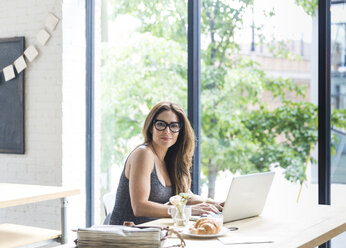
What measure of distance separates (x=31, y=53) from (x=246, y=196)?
2542mm

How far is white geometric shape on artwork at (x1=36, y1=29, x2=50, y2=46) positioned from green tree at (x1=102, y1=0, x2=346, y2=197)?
49cm

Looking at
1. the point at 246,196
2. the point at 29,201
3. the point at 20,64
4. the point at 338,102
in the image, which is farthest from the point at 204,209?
the point at 20,64

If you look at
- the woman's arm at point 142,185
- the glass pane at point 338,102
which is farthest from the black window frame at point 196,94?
the woman's arm at point 142,185

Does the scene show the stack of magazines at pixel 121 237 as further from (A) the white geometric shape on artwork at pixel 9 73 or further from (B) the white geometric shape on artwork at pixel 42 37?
(A) the white geometric shape on artwork at pixel 9 73

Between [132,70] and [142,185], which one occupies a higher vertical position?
[132,70]

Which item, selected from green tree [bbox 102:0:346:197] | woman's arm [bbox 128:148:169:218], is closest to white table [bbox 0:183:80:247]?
woman's arm [bbox 128:148:169:218]

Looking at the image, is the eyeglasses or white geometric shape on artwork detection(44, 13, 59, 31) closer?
the eyeglasses

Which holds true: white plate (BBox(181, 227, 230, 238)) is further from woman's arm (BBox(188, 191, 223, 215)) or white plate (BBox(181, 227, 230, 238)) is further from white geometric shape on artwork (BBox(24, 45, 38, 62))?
white geometric shape on artwork (BBox(24, 45, 38, 62))

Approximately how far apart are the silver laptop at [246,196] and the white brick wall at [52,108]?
206 centimetres

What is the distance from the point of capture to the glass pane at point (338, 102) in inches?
135

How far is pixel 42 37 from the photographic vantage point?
4.32m

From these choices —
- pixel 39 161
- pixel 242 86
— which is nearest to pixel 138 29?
pixel 242 86

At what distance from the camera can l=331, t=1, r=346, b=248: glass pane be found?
11.2 ft

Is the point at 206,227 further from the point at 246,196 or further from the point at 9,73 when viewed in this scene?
the point at 9,73
